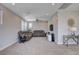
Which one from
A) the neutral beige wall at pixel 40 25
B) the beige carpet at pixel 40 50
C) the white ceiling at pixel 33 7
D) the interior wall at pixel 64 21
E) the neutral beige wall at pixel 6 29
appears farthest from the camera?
the neutral beige wall at pixel 40 25

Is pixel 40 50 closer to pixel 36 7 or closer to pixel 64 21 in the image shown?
pixel 36 7

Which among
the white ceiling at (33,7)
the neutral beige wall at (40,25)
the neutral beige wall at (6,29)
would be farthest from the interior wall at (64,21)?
the neutral beige wall at (40,25)

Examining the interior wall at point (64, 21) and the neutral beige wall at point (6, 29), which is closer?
the neutral beige wall at point (6, 29)

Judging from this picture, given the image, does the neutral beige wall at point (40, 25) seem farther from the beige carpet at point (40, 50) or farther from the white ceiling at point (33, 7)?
the beige carpet at point (40, 50)

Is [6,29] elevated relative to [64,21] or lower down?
lower down

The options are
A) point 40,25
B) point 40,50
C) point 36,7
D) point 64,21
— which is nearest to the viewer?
point 40,50


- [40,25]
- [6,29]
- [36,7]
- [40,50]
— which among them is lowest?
[40,50]

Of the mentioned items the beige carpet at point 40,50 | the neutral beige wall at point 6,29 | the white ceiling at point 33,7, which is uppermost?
the white ceiling at point 33,7

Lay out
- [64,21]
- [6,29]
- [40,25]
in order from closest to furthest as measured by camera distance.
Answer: [6,29] → [64,21] → [40,25]

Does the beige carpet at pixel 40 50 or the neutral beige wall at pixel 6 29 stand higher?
the neutral beige wall at pixel 6 29

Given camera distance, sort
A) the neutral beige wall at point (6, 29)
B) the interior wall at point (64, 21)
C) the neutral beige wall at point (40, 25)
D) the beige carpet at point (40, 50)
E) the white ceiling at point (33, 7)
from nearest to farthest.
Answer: the beige carpet at point (40, 50)
the white ceiling at point (33, 7)
the neutral beige wall at point (6, 29)
the interior wall at point (64, 21)
the neutral beige wall at point (40, 25)

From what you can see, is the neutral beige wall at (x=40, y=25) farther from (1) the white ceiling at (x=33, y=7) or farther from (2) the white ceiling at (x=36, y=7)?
(2) the white ceiling at (x=36, y=7)

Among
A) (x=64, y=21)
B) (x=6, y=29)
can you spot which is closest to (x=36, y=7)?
(x=6, y=29)

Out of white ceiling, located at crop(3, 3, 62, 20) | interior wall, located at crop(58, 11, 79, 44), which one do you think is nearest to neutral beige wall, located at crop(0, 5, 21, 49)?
white ceiling, located at crop(3, 3, 62, 20)
